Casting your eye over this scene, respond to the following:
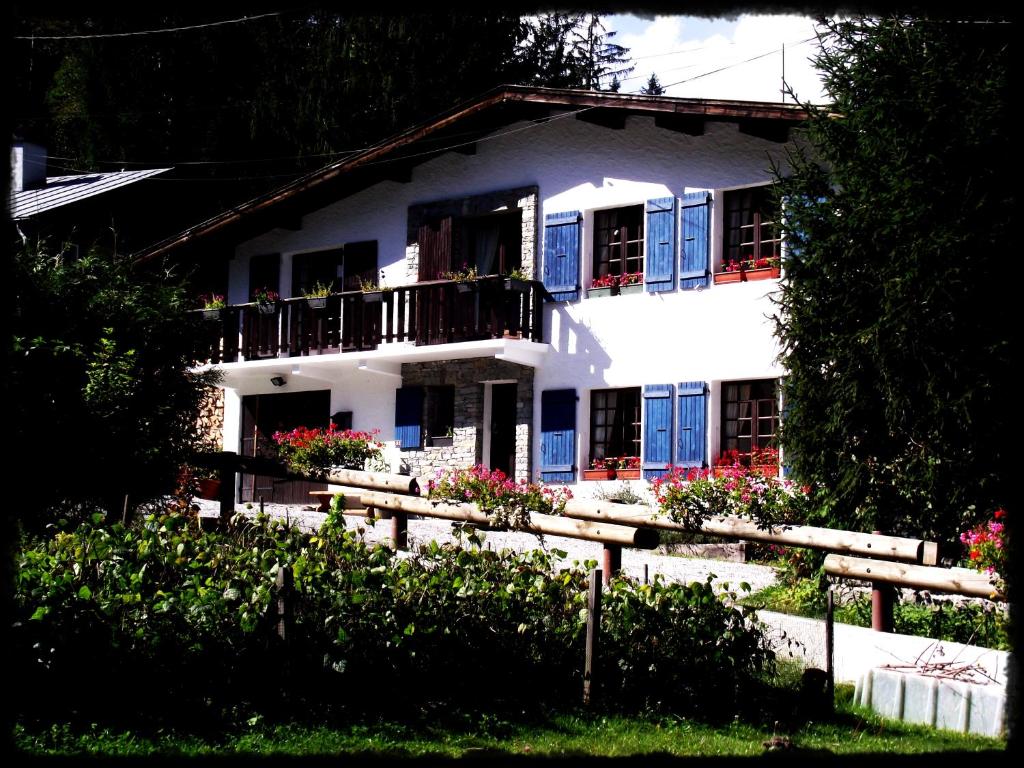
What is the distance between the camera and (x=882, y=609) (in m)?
9.62

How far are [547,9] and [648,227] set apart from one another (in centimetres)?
1729

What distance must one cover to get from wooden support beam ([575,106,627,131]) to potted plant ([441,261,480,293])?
2.94m

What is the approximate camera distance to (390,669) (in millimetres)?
7387

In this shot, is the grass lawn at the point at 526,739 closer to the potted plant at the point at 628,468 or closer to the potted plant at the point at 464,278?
the potted plant at the point at 628,468

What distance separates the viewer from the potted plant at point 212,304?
21050mm

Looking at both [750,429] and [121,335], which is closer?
[121,335]

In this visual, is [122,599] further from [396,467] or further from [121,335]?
[396,467]

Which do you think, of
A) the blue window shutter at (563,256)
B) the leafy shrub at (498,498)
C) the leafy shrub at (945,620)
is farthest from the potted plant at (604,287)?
the leafy shrub at (945,620)

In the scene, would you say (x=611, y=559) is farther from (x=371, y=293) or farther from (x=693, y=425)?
(x=371, y=293)

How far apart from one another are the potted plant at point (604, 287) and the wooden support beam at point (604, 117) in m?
2.31

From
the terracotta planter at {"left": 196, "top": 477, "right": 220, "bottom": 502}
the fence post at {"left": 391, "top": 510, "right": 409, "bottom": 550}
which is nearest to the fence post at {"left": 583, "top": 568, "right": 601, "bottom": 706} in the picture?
the fence post at {"left": 391, "top": 510, "right": 409, "bottom": 550}

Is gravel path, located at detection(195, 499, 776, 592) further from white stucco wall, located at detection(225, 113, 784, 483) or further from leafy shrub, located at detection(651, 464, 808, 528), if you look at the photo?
white stucco wall, located at detection(225, 113, 784, 483)

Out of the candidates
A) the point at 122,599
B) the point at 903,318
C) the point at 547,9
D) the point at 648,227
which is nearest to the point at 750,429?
the point at 648,227

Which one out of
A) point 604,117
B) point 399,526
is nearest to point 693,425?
point 604,117
